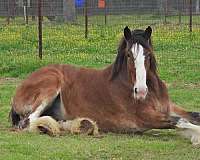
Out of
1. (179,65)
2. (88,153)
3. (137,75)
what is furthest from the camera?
(179,65)

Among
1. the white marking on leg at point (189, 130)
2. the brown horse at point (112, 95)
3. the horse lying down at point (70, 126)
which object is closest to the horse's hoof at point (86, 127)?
the horse lying down at point (70, 126)

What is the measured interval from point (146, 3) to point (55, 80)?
17851 mm

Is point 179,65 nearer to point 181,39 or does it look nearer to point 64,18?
point 181,39

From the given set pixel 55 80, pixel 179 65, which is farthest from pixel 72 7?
pixel 55 80

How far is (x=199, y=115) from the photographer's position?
23.1ft

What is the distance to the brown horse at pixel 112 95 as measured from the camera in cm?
661

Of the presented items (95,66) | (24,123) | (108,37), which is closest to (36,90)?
(24,123)

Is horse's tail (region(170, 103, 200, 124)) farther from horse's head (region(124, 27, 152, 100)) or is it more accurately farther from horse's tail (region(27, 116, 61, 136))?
horse's tail (region(27, 116, 61, 136))

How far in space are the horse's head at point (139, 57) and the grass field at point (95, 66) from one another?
568 mm

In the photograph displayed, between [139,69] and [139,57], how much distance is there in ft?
0.42

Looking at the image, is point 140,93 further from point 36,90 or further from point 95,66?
point 95,66

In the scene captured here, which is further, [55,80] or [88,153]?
[55,80]

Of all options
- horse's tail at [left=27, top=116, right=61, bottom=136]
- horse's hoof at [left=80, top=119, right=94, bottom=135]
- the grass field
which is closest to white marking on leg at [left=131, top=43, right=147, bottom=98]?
the grass field

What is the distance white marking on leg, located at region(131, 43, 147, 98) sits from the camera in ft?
21.0
